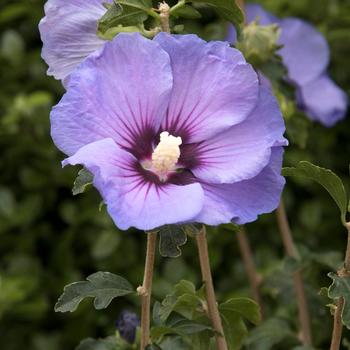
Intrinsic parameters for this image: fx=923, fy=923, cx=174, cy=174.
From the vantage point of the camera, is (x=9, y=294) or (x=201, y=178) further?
(x=9, y=294)

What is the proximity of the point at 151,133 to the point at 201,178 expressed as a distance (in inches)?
3.0

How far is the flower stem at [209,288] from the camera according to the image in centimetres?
91

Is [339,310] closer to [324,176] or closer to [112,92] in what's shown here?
[324,176]

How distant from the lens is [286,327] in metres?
1.45

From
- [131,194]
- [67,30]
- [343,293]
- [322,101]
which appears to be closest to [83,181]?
[131,194]

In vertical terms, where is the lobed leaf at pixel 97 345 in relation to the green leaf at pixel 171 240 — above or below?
below

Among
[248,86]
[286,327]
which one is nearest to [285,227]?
[286,327]

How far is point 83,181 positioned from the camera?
863 millimetres

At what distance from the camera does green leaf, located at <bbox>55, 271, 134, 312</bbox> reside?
35.8 inches

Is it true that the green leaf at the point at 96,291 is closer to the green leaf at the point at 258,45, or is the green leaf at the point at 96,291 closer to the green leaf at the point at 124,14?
the green leaf at the point at 124,14

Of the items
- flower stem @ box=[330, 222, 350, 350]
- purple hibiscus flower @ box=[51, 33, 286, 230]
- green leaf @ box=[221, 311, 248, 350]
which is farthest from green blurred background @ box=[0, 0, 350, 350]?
purple hibiscus flower @ box=[51, 33, 286, 230]

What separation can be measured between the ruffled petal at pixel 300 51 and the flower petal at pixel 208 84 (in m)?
0.73

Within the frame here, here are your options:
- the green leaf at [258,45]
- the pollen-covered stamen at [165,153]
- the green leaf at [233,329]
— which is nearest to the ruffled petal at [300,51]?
the green leaf at [258,45]

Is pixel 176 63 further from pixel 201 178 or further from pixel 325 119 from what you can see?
pixel 325 119
